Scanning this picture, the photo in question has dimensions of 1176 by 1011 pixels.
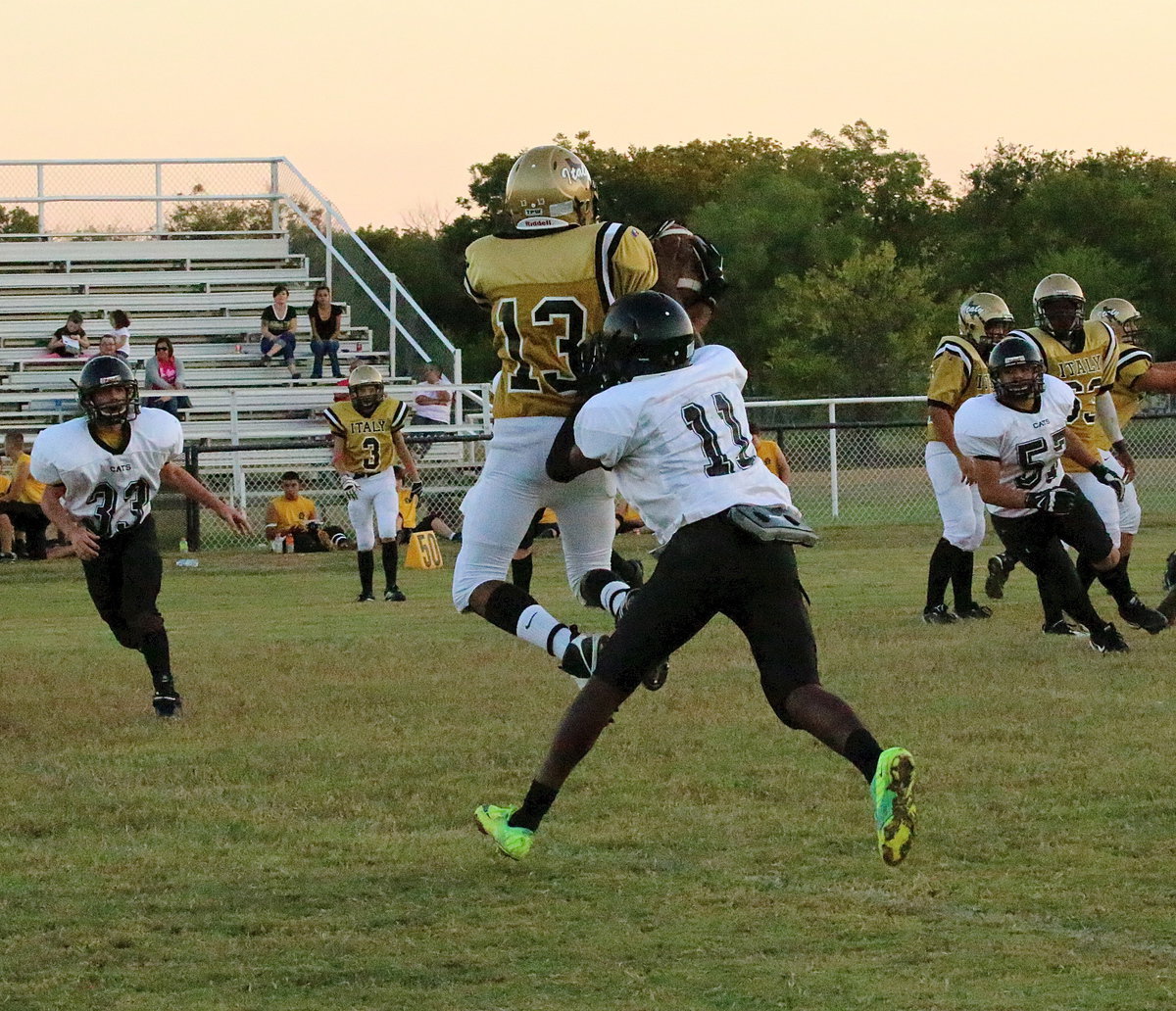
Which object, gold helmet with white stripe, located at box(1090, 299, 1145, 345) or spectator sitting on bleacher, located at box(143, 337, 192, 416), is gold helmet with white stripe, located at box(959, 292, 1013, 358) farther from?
spectator sitting on bleacher, located at box(143, 337, 192, 416)

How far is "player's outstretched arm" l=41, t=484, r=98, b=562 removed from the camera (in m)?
7.75

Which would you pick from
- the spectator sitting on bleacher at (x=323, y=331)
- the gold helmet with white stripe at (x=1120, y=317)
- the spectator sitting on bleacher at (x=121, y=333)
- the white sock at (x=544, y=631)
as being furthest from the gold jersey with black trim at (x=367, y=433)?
the spectator sitting on bleacher at (x=323, y=331)

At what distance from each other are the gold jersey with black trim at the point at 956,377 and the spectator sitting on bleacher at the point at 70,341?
16712 mm

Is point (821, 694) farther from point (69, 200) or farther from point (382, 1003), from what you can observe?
point (69, 200)

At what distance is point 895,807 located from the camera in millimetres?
4492

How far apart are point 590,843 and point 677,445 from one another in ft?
4.17

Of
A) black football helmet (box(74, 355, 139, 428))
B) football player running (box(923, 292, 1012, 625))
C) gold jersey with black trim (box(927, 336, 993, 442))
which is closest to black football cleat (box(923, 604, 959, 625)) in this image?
football player running (box(923, 292, 1012, 625))

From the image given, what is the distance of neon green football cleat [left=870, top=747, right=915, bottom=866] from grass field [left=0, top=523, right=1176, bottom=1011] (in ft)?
0.56

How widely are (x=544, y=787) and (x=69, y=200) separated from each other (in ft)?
80.7

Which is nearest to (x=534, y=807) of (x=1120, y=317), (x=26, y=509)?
(x=1120, y=317)

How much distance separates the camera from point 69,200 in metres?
27.8

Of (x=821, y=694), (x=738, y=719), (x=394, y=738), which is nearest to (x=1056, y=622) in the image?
(x=738, y=719)

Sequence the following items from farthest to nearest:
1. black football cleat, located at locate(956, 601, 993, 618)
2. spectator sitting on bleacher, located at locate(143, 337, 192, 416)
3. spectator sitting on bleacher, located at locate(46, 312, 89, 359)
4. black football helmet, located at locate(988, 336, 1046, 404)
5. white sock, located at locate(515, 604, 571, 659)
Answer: spectator sitting on bleacher, located at locate(46, 312, 89, 359)
spectator sitting on bleacher, located at locate(143, 337, 192, 416)
black football cleat, located at locate(956, 601, 993, 618)
black football helmet, located at locate(988, 336, 1046, 404)
white sock, located at locate(515, 604, 571, 659)

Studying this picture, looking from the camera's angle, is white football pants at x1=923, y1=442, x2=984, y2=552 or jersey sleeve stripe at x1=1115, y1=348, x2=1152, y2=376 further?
white football pants at x1=923, y1=442, x2=984, y2=552
